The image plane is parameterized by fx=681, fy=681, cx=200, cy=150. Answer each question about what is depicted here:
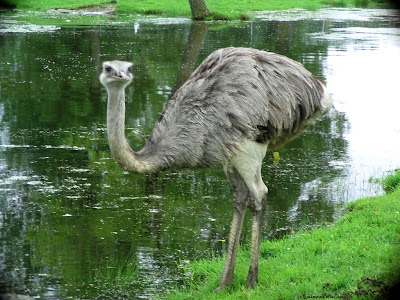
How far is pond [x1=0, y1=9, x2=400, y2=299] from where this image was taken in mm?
5699

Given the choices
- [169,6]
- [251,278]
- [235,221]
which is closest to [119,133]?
[235,221]

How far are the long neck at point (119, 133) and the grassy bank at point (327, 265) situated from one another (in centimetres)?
104

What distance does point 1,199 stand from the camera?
712cm

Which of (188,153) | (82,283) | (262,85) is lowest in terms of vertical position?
(82,283)

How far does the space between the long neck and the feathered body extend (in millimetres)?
157

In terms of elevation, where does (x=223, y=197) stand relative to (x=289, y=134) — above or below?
below

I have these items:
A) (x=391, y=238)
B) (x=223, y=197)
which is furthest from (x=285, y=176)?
(x=391, y=238)

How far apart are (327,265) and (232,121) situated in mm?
1338

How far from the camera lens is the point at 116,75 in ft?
14.7

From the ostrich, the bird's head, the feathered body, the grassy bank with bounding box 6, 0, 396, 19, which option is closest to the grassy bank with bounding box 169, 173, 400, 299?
the ostrich

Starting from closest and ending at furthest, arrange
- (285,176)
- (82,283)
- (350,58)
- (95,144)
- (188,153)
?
(188,153) < (82,283) < (285,176) < (95,144) < (350,58)

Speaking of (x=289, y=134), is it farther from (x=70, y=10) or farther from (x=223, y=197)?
(x=70, y=10)

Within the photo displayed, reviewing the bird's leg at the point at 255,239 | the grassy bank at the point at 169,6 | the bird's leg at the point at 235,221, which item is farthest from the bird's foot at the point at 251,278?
the grassy bank at the point at 169,6

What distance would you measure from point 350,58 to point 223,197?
34.6ft
